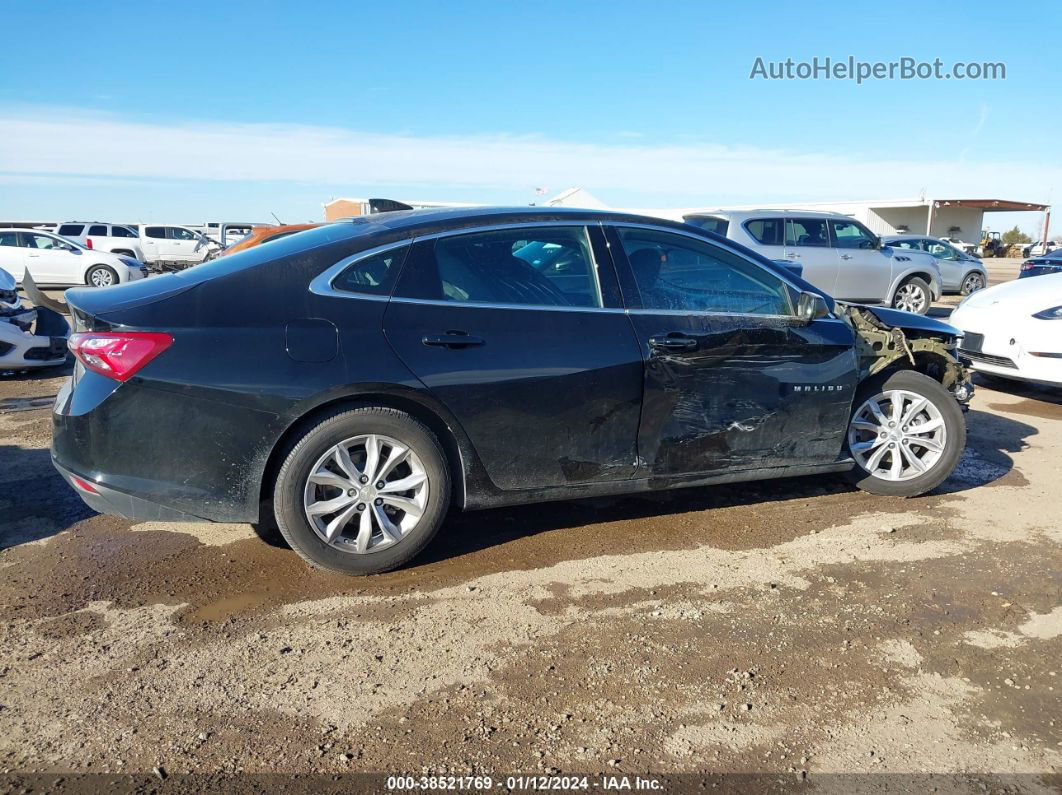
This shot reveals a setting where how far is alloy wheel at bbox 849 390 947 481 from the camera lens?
484cm

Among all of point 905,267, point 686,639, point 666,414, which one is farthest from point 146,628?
point 905,267

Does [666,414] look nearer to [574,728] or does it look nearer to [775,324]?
[775,324]

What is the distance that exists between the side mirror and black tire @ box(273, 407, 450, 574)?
6.90ft

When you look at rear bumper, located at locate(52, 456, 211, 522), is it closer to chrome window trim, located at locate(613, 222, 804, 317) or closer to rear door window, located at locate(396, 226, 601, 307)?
rear door window, located at locate(396, 226, 601, 307)

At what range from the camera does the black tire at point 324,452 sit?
141 inches

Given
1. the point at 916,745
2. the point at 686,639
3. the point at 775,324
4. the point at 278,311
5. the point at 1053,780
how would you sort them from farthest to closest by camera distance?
the point at 775,324 < the point at 278,311 < the point at 686,639 < the point at 916,745 < the point at 1053,780

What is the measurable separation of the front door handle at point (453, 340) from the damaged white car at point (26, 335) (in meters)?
6.27

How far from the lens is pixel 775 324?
441cm

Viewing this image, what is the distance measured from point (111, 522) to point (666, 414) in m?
3.01

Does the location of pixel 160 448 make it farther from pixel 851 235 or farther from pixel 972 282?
pixel 972 282

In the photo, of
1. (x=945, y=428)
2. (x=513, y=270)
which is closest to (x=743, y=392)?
(x=513, y=270)

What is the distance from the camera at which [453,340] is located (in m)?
3.76

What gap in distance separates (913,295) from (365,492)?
13.9 metres

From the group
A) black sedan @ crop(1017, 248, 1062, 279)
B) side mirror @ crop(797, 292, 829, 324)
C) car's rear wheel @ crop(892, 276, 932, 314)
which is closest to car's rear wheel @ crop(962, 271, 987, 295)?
black sedan @ crop(1017, 248, 1062, 279)
